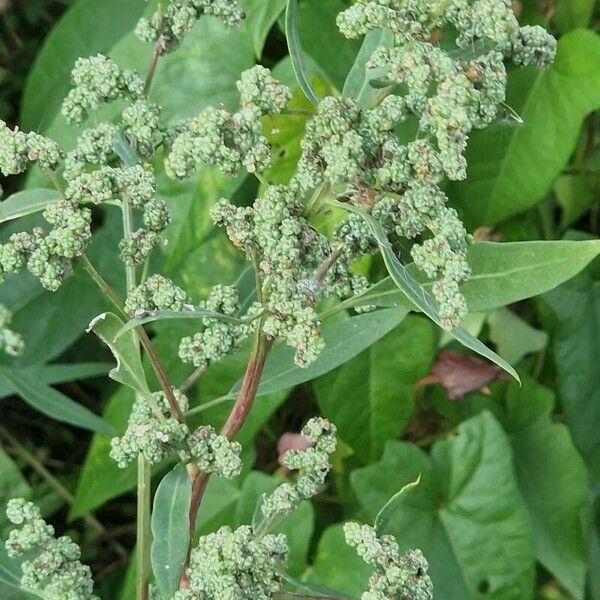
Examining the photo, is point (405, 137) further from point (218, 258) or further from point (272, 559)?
point (272, 559)

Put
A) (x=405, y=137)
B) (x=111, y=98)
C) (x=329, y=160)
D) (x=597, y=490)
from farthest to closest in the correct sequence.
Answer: (x=597, y=490) → (x=405, y=137) → (x=111, y=98) → (x=329, y=160)

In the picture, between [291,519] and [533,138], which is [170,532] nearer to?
[291,519]

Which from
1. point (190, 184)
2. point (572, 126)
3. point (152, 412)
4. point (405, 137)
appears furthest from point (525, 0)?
point (152, 412)

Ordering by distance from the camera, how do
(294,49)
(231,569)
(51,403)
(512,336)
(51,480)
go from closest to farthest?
(231,569), (294,49), (51,403), (512,336), (51,480)

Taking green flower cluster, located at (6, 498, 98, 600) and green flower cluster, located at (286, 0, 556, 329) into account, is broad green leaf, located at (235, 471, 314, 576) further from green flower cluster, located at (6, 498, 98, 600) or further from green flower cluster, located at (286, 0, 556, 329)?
green flower cluster, located at (286, 0, 556, 329)

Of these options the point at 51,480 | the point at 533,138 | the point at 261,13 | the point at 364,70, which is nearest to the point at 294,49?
the point at 364,70

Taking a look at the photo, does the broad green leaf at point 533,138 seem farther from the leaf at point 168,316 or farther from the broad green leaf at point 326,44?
the leaf at point 168,316

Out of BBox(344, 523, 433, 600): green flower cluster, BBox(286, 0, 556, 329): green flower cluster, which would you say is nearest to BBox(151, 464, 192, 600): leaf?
BBox(344, 523, 433, 600): green flower cluster
